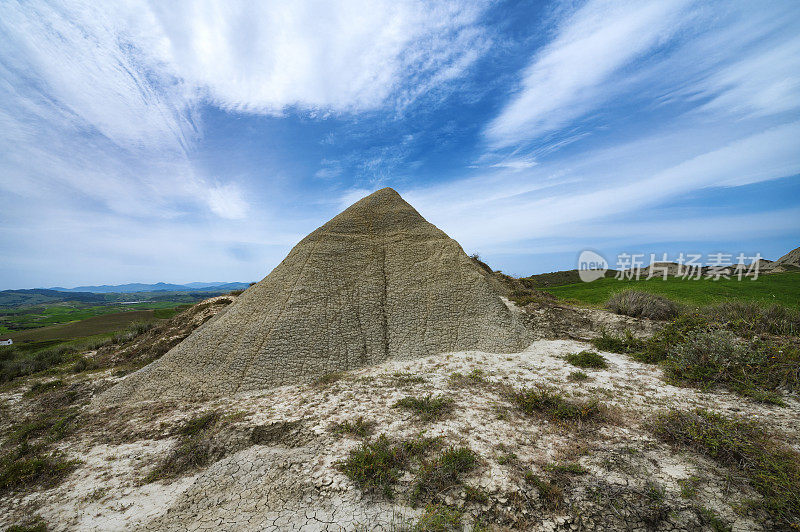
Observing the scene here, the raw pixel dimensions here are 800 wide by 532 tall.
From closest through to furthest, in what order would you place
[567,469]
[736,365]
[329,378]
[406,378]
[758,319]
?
[567,469], [736,365], [406,378], [329,378], [758,319]

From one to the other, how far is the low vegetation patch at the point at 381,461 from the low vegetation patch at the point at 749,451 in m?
5.71

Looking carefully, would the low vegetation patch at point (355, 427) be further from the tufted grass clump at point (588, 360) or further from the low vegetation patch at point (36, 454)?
the tufted grass clump at point (588, 360)

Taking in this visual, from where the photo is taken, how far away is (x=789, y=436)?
6465 millimetres

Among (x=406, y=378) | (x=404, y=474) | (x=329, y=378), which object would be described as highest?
(x=406, y=378)

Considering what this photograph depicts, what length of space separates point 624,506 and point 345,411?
702cm

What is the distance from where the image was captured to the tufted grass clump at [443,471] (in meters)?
5.69

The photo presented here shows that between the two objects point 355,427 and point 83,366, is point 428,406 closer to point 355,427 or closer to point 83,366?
point 355,427

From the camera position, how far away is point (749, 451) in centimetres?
572

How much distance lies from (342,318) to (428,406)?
673 cm

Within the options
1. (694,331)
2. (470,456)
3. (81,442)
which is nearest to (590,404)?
(470,456)

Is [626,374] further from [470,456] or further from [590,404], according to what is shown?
[470,456]

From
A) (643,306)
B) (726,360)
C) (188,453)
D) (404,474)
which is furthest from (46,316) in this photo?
(726,360)

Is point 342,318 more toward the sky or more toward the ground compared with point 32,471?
more toward the sky

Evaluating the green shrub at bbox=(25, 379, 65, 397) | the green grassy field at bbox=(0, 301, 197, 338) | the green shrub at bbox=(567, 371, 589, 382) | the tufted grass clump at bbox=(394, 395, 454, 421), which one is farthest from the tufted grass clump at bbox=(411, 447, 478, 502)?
the green grassy field at bbox=(0, 301, 197, 338)
